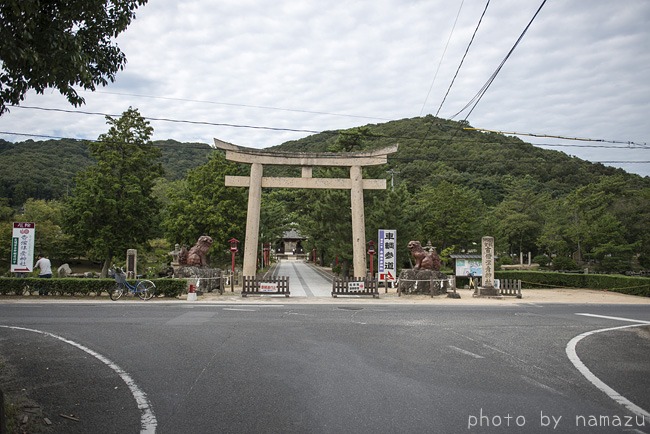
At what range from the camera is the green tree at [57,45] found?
504 cm

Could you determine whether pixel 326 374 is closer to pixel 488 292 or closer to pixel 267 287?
pixel 267 287

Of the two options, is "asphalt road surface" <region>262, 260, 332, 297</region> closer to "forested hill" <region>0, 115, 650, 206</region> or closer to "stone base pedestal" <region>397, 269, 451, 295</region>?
"stone base pedestal" <region>397, 269, 451, 295</region>

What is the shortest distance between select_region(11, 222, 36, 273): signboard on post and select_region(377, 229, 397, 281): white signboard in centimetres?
1475

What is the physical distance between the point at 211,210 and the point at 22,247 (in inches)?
460

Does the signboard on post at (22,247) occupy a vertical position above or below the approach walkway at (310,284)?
above

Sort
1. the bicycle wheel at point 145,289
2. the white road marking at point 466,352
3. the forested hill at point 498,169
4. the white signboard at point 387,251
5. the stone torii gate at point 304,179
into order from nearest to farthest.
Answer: the white road marking at point 466,352, the bicycle wheel at point 145,289, the white signboard at point 387,251, the stone torii gate at point 304,179, the forested hill at point 498,169

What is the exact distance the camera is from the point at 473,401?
520cm

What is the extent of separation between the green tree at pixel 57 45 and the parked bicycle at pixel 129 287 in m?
12.1

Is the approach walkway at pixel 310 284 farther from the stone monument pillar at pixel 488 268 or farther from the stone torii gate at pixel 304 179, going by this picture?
the stone monument pillar at pixel 488 268

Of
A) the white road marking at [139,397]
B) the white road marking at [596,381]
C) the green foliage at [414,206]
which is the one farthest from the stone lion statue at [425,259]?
the white road marking at [139,397]

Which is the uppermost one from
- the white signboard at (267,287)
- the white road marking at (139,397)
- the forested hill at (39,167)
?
the forested hill at (39,167)

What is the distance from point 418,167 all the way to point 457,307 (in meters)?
46.3

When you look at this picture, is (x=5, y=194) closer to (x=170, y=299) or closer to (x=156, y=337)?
(x=170, y=299)

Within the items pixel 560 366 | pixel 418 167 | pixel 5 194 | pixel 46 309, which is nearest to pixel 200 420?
pixel 560 366
